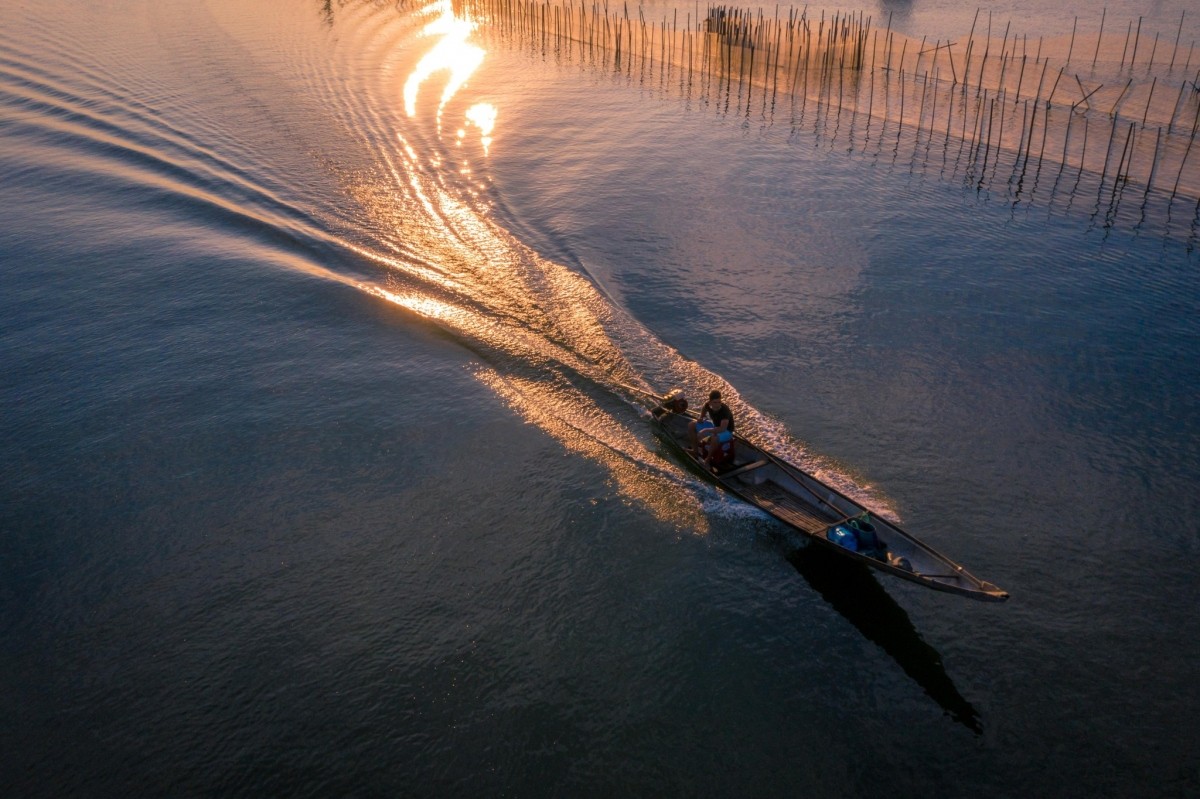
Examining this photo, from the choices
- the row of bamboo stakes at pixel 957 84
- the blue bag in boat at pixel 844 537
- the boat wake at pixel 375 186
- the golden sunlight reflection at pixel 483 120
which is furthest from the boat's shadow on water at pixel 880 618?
the golden sunlight reflection at pixel 483 120

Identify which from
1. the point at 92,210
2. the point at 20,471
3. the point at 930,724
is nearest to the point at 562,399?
the point at 930,724

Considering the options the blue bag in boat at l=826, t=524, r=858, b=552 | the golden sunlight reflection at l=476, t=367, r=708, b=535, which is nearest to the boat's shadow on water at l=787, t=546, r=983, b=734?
the blue bag in boat at l=826, t=524, r=858, b=552

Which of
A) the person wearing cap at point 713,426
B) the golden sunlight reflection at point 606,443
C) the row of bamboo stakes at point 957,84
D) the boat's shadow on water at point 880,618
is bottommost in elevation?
the boat's shadow on water at point 880,618

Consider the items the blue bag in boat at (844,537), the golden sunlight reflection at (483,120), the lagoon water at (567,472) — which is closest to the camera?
the lagoon water at (567,472)

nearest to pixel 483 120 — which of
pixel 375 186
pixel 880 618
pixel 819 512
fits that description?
pixel 375 186

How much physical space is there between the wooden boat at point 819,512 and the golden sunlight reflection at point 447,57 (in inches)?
1030

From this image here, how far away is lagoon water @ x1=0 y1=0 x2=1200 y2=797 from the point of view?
43.2 ft

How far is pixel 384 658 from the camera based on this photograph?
A: 47.4 feet

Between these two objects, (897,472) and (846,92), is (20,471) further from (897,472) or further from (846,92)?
(846,92)

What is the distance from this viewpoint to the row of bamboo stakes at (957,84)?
113 feet

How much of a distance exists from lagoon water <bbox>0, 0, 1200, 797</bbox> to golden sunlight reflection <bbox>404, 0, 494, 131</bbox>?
10101 millimetres

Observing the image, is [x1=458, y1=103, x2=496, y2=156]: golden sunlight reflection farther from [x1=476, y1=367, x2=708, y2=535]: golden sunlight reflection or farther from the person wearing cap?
the person wearing cap

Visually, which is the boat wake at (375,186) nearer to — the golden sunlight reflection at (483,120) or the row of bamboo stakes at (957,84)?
the golden sunlight reflection at (483,120)

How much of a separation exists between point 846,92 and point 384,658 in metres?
39.8
